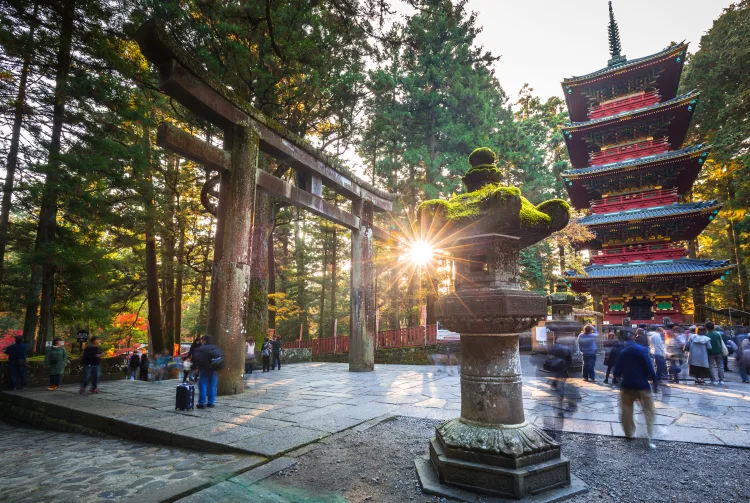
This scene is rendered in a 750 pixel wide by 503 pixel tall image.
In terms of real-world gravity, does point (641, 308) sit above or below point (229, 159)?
below

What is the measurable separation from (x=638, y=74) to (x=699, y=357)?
19.1 m

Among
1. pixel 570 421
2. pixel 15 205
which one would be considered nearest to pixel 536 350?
pixel 570 421

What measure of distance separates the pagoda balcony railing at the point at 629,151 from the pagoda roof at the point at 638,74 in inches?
161

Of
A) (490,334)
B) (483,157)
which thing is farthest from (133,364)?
(483,157)

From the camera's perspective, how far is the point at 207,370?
6.11 m

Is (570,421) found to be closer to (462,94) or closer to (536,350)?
(536,350)

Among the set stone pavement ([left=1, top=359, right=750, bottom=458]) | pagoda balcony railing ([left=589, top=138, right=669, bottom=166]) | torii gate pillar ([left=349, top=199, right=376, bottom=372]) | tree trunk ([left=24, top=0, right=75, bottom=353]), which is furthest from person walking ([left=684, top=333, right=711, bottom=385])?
tree trunk ([left=24, top=0, right=75, bottom=353])

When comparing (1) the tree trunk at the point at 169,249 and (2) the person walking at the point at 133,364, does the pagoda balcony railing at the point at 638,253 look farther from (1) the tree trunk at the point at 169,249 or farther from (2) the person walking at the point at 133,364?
(2) the person walking at the point at 133,364

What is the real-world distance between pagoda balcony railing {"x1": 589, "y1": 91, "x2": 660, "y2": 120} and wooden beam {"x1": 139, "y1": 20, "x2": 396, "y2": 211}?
19544mm

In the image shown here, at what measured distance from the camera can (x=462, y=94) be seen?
21188 millimetres

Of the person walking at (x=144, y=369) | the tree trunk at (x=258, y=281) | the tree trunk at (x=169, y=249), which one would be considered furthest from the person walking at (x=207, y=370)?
the tree trunk at (x=169, y=249)

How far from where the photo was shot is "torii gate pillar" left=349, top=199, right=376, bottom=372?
11.0 meters

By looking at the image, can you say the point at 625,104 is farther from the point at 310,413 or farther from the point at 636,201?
the point at 310,413

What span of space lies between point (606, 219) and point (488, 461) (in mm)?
19751
